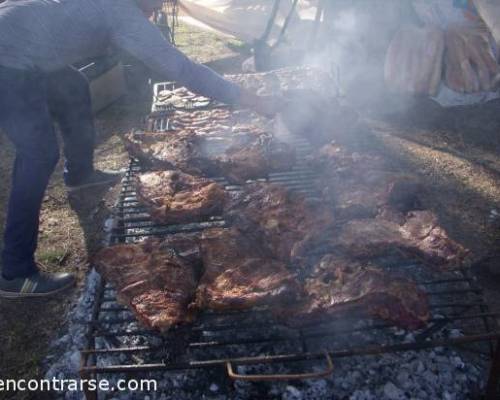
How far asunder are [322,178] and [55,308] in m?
2.92

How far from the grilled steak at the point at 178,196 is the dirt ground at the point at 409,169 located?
136cm

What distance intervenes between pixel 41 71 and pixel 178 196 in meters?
1.64

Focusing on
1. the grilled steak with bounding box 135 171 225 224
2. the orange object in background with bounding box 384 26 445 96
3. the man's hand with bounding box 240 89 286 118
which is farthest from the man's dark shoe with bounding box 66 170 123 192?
the orange object in background with bounding box 384 26 445 96

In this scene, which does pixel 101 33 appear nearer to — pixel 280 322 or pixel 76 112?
pixel 76 112

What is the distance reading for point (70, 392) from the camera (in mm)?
3400

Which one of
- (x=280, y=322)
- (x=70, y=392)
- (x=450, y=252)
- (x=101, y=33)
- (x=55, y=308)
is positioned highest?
(x=101, y=33)

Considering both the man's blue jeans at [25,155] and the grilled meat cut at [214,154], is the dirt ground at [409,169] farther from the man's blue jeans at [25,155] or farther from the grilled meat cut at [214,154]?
the grilled meat cut at [214,154]

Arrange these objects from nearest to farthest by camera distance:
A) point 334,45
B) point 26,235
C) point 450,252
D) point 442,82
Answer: point 450,252
point 26,235
point 442,82
point 334,45

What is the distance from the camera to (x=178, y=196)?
4168 millimetres

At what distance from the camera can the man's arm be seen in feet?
12.7

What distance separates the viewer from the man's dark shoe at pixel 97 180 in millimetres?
6254

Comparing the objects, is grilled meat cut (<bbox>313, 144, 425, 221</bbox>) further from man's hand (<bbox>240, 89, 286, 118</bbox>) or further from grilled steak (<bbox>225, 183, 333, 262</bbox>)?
man's hand (<bbox>240, 89, 286, 118</bbox>)

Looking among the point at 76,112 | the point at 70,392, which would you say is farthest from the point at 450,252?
the point at 76,112

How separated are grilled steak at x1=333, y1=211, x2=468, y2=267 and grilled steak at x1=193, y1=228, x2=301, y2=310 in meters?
0.60
